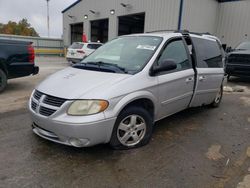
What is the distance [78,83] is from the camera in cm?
295

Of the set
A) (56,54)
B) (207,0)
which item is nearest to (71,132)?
(207,0)

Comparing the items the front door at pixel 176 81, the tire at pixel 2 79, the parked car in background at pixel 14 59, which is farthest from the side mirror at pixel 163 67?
the tire at pixel 2 79

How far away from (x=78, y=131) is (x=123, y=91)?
0.75m

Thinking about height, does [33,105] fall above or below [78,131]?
above

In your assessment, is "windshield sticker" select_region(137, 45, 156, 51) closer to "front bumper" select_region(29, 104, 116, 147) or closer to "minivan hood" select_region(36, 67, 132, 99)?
"minivan hood" select_region(36, 67, 132, 99)

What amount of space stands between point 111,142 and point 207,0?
16.1 metres

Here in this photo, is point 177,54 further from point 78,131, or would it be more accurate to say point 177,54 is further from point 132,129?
point 78,131

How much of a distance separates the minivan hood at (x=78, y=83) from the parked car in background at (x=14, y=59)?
11.8 ft

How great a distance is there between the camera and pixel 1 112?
182 inches

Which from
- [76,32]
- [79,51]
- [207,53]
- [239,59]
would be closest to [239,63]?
[239,59]

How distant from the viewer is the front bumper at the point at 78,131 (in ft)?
8.58

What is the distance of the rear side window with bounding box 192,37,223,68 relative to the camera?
14.2 feet

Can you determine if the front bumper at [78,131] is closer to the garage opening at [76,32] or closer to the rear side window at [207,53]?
the rear side window at [207,53]

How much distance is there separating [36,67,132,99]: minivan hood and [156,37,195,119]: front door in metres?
0.73
